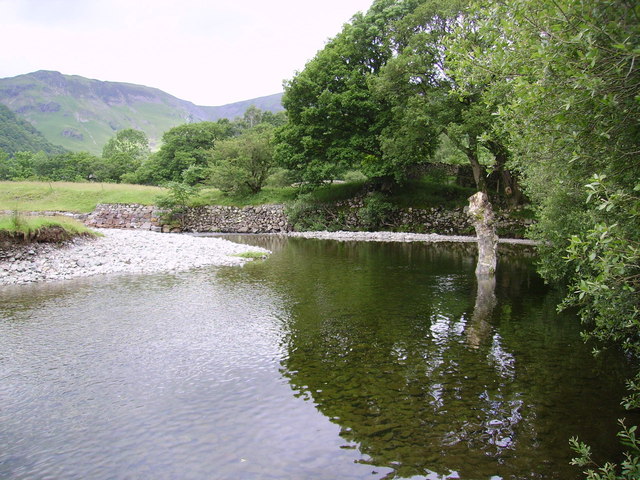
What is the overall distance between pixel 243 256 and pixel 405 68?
2049 cm

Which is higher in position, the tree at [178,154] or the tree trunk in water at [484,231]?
the tree at [178,154]

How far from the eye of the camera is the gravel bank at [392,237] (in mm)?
33812

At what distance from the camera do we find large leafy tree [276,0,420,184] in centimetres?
3884

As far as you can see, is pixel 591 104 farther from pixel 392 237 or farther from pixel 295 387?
pixel 392 237

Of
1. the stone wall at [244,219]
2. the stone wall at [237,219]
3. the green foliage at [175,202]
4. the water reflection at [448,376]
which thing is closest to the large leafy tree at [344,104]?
the stone wall at [244,219]

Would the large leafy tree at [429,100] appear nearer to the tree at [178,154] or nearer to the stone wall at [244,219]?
the stone wall at [244,219]

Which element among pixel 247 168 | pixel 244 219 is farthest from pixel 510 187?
pixel 247 168

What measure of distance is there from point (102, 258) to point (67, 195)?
35.9m

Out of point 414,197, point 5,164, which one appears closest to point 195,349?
point 414,197

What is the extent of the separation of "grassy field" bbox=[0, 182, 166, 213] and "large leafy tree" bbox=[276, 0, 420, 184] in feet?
57.3

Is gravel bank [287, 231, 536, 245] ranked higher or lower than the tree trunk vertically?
lower

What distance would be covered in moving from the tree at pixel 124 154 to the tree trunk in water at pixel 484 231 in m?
76.9

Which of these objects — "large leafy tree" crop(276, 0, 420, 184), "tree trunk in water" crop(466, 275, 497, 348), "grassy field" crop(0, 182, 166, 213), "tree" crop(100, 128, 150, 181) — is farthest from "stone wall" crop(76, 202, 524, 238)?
"tree" crop(100, 128, 150, 181)

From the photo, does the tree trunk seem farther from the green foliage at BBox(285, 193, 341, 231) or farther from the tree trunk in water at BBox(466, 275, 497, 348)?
the tree trunk in water at BBox(466, 275, 497, 348)
